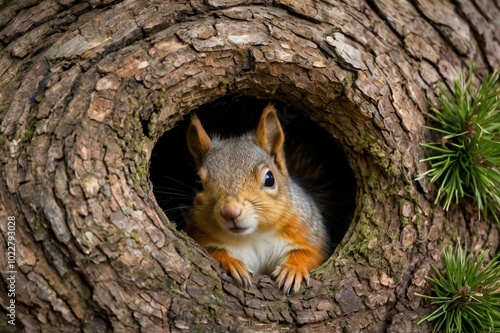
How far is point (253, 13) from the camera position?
267 cm

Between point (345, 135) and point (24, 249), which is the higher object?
point (345, 135)

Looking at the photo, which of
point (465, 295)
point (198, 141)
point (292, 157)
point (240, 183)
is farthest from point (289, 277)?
point (292, 157)

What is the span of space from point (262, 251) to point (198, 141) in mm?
673

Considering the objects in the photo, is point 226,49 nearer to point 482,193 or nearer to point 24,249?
point 24,249

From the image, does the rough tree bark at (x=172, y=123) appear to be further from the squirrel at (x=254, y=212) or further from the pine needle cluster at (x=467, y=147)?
the squirrel at (x=254, y=212)

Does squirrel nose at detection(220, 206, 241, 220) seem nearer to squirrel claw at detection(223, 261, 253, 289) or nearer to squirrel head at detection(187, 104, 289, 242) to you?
squirrel head at detection(187, 104, 289, 242)

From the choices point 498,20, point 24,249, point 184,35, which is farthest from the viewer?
point 498,20

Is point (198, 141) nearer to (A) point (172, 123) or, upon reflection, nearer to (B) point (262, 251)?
(A) point (172, 123)

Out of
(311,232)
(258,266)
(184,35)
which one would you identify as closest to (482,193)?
(311,232)

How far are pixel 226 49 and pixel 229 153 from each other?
0.60 metres

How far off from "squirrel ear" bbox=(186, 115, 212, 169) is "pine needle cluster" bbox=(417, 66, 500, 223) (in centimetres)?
113

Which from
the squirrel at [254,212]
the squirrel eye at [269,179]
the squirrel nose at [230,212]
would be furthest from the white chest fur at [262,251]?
the squirrel nose at [230,212]

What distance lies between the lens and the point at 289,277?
267 cm

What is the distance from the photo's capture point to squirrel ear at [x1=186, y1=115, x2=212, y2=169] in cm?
314
